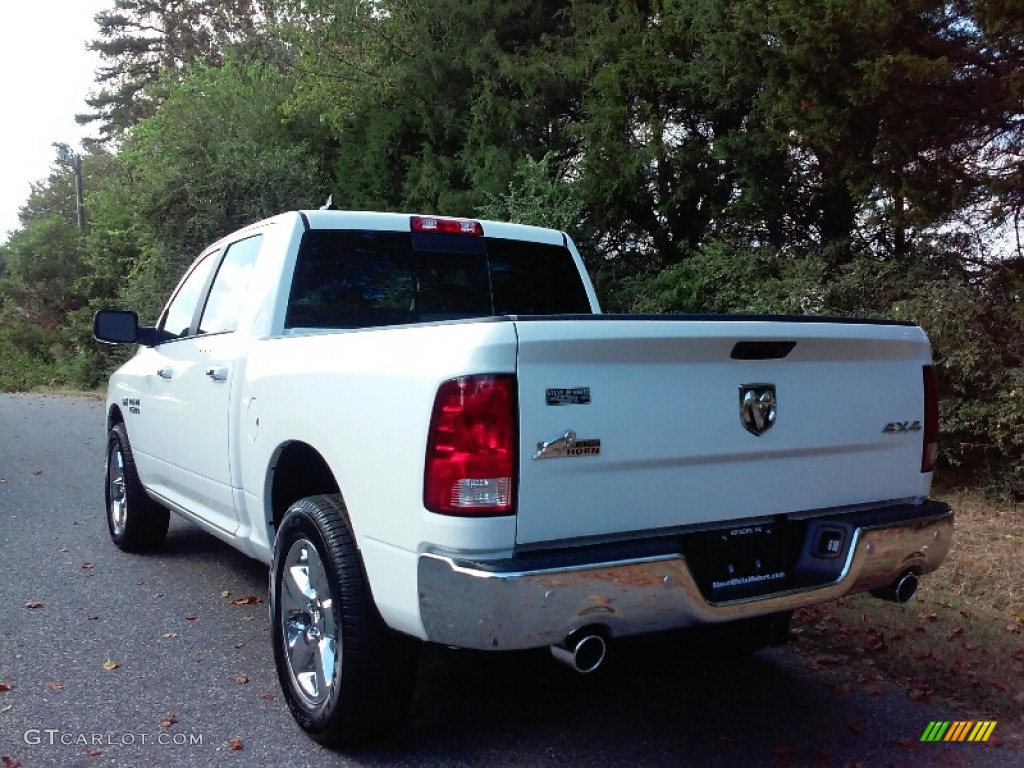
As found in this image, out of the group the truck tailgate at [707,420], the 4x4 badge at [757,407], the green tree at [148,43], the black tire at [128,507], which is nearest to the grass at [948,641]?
the truck tailgate at [707,420]

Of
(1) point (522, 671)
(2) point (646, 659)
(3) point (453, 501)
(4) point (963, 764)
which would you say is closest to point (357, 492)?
(3) point (453, 501)

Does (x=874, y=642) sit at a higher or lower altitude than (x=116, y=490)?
lower

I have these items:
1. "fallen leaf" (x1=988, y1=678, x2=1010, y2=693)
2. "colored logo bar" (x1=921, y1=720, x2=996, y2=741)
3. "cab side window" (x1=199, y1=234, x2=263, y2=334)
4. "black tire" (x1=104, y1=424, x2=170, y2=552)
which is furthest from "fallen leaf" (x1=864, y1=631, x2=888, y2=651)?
"black tire" (x1=104, y1=424, x2=170, y2=552)

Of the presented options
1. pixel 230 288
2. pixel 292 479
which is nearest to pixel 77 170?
pixel 230 288

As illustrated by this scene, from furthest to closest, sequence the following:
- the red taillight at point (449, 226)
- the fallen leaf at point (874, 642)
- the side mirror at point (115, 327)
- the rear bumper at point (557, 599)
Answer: the side mirror at point (115, 327)
the red taillight at point (449, 226)
the fallen leaf at point (874, 642)
the rear bumper at point (557, 599)

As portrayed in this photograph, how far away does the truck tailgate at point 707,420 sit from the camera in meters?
2.86

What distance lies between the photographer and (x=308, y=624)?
3.68 meters

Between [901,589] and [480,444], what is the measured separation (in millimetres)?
1800

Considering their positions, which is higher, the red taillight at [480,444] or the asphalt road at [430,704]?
the red taillight at [480,444]

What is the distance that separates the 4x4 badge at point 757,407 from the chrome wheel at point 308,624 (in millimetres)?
1574

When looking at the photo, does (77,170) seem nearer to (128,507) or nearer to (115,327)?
(128,507)

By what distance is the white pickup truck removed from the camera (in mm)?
2812

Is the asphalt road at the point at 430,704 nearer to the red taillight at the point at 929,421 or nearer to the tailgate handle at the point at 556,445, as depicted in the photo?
the red taillight at the point at 929,421

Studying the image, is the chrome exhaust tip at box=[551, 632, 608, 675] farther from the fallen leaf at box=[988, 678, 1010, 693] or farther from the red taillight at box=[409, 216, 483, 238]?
the red taillight at box=[409, 216, 483, 238]
